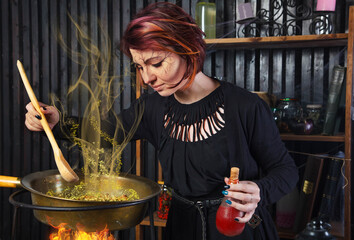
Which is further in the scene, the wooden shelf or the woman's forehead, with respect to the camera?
the wooden shelf

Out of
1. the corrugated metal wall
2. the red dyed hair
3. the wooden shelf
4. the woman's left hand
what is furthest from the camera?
the corrugated metal wall

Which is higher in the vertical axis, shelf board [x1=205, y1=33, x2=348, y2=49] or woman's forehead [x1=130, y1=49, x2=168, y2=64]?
shelf board [x1=205, y1=33, x2=348, y2=49]

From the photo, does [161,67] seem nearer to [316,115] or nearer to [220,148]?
[220,148]

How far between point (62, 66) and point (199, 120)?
201 centimetres

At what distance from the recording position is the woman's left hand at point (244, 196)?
3.25 feet

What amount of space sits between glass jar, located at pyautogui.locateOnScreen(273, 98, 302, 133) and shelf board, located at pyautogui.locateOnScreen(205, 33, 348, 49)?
1.23ft

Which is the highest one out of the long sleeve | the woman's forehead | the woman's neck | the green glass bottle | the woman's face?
the green glass bottle

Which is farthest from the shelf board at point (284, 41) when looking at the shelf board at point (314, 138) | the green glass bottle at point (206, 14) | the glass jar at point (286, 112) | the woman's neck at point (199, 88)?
the woman's neck at point (199, 88)

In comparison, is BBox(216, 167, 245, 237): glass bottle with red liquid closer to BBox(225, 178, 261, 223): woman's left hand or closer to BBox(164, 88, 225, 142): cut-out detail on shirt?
BBox(225, 178, 261, 223): woman's left hand

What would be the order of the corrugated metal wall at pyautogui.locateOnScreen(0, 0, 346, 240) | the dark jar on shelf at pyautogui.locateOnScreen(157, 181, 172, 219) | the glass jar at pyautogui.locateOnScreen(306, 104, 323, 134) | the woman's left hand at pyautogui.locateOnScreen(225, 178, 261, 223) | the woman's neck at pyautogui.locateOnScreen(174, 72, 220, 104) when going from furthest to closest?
the corrugated metal wall at pyautogui.locateOnScreen(0, 0, 346, 240) < the dark jar on shelf at pyautogui.locateOnScreen(157, 181, 172, 219) < the glass jar at pyautogui.locateOnScreen(306, 104, 323, 134) < the woman's neck at pyautogui.locateOnScreen(174, 72, 220, 104) < the woman's left hand at pyautogui.locateOnScreen(225, 178, 261, 223)

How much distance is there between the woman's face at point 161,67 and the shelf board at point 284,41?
112 centimetres

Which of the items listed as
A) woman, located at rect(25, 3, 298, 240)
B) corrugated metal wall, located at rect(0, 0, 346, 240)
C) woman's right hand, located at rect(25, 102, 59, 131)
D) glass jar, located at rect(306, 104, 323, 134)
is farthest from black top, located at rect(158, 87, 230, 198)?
corrugated metal wall, located at rect(0, 0, 346, 240)

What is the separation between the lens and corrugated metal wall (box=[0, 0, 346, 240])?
8.45 feet

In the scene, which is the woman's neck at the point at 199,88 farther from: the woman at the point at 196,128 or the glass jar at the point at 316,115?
the glass jar at the point at 316,115
